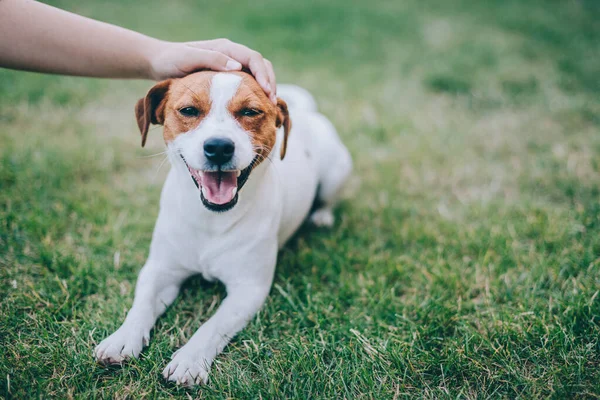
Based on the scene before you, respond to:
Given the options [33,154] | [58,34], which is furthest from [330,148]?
[33,154]

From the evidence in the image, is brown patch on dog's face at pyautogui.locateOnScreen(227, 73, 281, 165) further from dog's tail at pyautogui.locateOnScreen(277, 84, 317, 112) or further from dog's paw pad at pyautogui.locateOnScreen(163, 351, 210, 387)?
dog's tail at pyautogui.locateOnScreen(277, 84, 317, 112)

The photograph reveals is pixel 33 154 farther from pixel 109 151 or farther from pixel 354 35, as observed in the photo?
pixel 354 35

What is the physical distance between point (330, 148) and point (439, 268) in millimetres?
1328

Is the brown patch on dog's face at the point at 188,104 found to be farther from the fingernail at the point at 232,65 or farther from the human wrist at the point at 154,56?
the human wrist at the point at 154,56

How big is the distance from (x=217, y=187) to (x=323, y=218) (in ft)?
4.92

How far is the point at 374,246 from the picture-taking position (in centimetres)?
351

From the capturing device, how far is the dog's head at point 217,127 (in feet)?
7.73

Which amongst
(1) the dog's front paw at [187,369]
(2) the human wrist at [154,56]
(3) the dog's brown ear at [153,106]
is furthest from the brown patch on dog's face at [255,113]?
(1) the dog's front paw at [187,369]

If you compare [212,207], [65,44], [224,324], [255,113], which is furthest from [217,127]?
[65,44]

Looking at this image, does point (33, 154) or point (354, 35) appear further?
point (354, 35)

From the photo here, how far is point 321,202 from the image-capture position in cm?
392

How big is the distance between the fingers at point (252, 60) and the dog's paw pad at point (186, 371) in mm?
1464

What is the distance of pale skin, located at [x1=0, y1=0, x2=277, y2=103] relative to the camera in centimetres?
270

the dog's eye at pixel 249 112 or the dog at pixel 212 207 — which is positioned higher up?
the dog's eye at pixel 249 112
